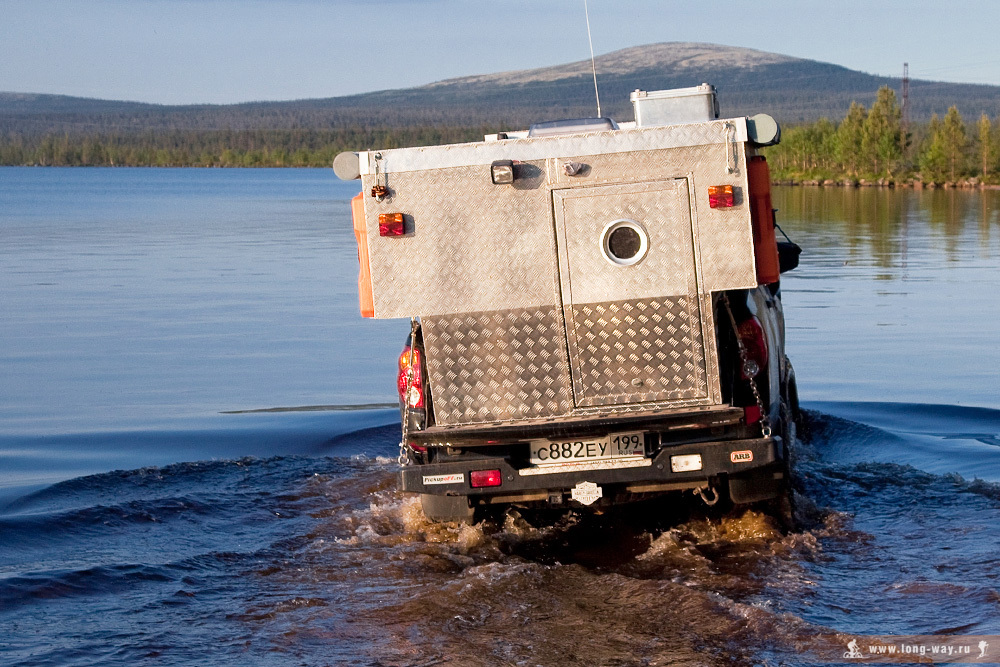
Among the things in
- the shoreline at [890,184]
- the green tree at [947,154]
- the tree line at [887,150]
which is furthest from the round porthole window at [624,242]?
the green tree at [947,154]

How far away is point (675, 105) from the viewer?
824cm

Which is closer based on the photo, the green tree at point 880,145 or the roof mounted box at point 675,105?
the roof mounted box at point 675,105

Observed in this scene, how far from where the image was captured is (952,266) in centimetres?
2442

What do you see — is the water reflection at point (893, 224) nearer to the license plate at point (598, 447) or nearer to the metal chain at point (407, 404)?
the license plate at point (598, 447)

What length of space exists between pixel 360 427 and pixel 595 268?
198 inches

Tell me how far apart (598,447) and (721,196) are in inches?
58.4

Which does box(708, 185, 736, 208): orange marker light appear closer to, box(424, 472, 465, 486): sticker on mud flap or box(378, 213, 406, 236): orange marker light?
box(378, 213, 406, 236): orange marker light

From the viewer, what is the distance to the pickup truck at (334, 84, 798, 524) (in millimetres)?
6527

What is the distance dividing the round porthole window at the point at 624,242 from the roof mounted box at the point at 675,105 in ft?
5.88

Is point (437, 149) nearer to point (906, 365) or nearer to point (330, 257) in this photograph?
point (906, 365)

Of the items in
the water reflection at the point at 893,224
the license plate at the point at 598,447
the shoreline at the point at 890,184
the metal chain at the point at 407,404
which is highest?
the metal chain at the point at 407,404

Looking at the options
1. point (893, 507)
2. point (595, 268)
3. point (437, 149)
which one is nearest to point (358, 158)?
point (437, 149)

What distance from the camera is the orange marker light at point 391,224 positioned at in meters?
6.64

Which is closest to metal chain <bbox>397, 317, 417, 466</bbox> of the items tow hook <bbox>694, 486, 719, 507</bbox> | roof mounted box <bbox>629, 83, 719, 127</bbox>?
tow hook <bbox>694, 486, 719, 507</bbox>
